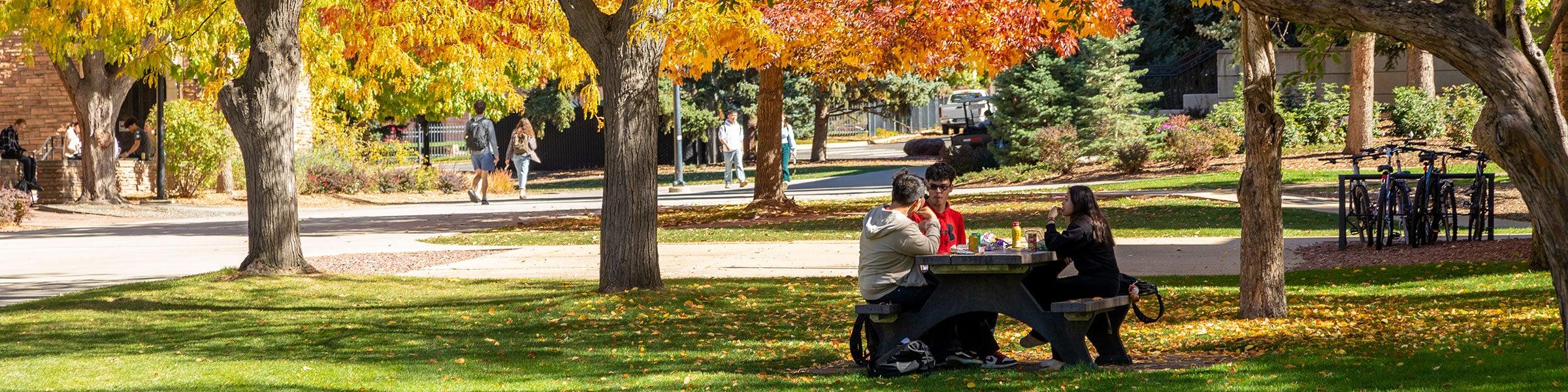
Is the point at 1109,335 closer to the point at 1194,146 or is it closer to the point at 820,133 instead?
the point at 1194,146

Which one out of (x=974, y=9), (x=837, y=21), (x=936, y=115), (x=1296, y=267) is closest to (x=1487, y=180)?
(x=1296, y=267)

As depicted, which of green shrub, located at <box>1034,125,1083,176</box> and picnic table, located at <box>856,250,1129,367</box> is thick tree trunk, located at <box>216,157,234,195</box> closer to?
A: green shrub, located at <box>1034,125,1083,176</box>

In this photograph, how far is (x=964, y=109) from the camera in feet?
151

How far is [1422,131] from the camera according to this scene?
26594mm

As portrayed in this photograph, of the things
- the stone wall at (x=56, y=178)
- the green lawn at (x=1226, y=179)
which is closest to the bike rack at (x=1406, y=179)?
the green lawn at (x=1226, y=179)

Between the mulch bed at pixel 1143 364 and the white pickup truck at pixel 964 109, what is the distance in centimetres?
2395

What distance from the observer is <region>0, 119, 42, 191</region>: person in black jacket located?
24422 mm

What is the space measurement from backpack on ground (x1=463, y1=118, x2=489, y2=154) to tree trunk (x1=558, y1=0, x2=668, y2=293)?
1283 centimetres

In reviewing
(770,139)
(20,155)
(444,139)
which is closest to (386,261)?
(770,139)

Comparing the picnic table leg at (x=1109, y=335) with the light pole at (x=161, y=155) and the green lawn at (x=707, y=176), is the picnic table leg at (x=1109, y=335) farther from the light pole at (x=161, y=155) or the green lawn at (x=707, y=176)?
the green lawn at (x=707, y=176)

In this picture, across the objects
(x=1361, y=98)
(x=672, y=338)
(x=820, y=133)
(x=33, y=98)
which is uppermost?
(x=33, y=98)

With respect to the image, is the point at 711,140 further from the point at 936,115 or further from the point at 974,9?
the point at 936,115

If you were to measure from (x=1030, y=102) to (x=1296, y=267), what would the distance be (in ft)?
56.5

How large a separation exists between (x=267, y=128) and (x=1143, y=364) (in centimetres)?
856
